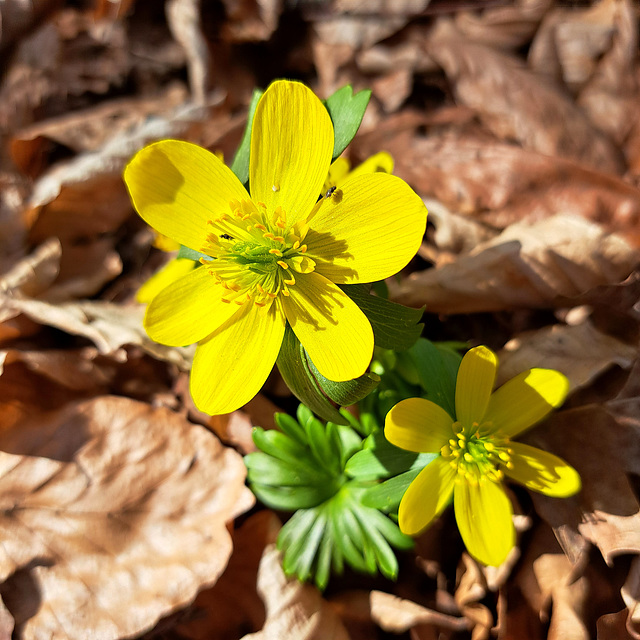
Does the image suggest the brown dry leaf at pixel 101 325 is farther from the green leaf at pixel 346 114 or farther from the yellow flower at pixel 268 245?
the green leaf at pixel 346 114

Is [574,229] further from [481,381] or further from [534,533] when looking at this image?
[534,533]

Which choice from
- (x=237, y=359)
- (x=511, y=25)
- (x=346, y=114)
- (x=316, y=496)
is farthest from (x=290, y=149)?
(x=511, y=25)

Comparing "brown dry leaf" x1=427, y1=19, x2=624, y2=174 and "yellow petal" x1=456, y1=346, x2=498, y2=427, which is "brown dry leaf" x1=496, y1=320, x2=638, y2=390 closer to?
"yellow petal" x1=456, y1=346, x2=498, y2=427

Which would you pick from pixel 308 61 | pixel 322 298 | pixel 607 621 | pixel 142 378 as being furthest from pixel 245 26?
pixel 607 621

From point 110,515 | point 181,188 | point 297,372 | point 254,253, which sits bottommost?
point 110,515

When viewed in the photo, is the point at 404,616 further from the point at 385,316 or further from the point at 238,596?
the point at 385,316

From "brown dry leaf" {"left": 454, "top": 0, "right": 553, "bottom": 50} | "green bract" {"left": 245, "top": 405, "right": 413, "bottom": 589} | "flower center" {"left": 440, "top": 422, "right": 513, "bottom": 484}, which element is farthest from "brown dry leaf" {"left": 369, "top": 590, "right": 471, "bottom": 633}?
"brown dry leaf" {"left": 454, "top": 0, "right": 553, "bottom": 50}

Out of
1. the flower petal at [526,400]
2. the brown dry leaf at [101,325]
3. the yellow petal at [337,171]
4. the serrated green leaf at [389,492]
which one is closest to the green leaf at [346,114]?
the yellow petal at [337,171]
